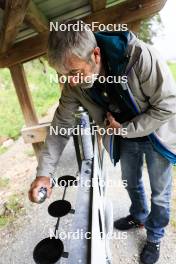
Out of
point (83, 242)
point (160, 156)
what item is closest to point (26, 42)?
point (160, 156)

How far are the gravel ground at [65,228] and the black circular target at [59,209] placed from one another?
1086 millimetres

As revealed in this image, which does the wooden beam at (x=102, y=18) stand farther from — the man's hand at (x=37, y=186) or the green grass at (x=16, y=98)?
the green grass at (x=16, y=98)

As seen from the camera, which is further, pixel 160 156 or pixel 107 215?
pixel 107 215

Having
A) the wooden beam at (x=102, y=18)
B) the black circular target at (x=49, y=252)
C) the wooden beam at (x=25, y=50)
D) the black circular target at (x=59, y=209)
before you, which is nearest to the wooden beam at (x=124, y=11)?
the wooden beam at (x=102, y=18)

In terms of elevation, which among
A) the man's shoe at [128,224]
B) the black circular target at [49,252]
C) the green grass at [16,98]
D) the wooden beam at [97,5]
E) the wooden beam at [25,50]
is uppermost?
the green grass at [16,98]

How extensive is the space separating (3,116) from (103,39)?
989 cm

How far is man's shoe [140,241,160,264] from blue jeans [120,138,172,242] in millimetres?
62

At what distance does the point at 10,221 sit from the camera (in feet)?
13.0

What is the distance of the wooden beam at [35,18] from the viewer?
2652 millimetres

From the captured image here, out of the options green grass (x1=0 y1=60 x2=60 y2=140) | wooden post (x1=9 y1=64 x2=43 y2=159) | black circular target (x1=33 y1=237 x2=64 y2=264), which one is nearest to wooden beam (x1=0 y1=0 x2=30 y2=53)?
wooden post (x1=9 y1=64 x2=43 y2=159)

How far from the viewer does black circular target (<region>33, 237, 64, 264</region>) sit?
4.16ft

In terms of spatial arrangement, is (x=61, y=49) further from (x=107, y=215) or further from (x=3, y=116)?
(x=3, y=116)


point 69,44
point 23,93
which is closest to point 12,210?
point 23,93

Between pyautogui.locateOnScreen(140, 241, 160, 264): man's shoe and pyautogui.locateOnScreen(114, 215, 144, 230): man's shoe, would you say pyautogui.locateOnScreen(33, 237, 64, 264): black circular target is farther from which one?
pyautogui.locateOnScreen(114, 215, 144, 230): man's shoe
